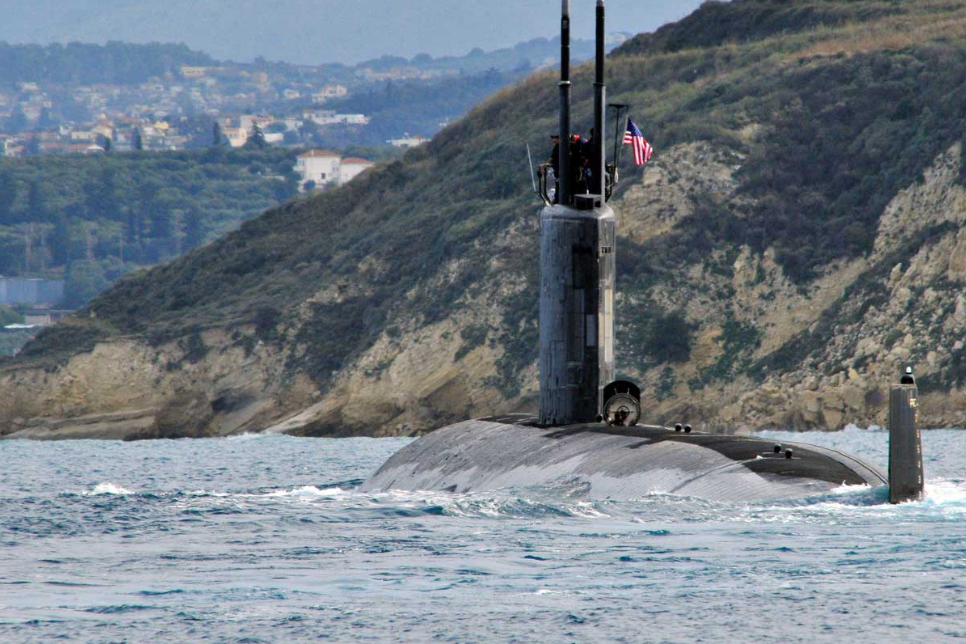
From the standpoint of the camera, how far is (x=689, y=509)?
79.9ft

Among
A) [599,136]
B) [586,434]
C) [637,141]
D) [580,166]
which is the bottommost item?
[586,434]

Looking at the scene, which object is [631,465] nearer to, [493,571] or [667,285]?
[493,571]

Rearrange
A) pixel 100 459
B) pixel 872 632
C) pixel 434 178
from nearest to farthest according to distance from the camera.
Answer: pixel 872 632 < pixel 100 459 < pixel 434 178

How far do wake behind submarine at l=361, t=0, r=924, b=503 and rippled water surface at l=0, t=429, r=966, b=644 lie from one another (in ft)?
1.93

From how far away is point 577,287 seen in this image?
2884cm

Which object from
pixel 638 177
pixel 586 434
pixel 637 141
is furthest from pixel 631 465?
pixel 638 177

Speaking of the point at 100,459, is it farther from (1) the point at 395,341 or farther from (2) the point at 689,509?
(2) the point at 689,509

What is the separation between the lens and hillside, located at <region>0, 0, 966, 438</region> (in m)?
62.7

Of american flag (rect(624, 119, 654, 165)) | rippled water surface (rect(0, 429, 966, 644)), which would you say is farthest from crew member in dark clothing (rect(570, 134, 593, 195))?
rippled water surface (rect(0, 429, 966, 644))

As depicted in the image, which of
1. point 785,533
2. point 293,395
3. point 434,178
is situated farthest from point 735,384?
point 785,533

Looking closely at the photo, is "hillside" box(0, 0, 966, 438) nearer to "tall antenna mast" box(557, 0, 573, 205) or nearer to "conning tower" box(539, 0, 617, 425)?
"conning tower" box(539, 0, 617, 425)

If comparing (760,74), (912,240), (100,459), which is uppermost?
(760,74)

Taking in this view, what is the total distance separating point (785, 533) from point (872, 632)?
4.38m

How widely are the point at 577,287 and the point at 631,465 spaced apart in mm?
4086
